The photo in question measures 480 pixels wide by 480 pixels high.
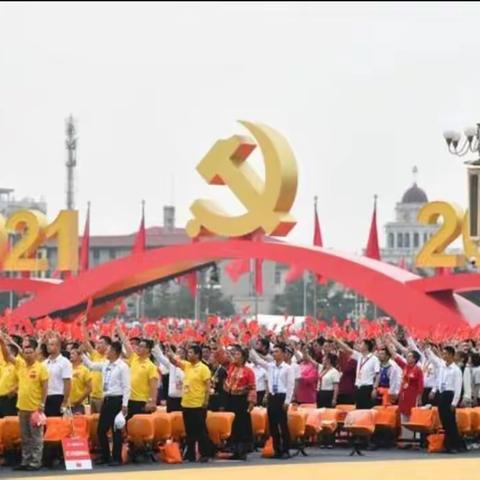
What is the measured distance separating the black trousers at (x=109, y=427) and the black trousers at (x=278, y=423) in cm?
212

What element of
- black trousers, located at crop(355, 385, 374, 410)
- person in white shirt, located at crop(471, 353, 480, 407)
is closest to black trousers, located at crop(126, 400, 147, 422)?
black trousers, located at crop(355, 385, 374, 410)

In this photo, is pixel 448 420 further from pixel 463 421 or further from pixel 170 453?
pixel 170 453

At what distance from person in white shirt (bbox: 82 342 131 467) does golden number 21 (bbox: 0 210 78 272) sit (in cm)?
2550

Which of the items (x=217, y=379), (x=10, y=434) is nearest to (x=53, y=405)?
(x=10, y=434)

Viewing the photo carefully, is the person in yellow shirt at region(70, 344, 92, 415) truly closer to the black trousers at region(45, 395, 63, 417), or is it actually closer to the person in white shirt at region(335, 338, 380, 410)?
the black trousers at region(45, 395, 63, 417)

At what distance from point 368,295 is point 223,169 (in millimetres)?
4065

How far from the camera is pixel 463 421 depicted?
81.4 feet

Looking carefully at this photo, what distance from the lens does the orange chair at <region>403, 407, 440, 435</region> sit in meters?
24.5

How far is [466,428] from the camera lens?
24.9 metres

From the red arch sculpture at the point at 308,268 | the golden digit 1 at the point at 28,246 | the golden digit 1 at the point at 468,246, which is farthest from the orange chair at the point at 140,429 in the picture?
the golden digit 1 at the point at 28,246

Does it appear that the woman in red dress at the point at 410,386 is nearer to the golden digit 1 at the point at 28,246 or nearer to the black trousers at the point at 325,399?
the black trousers at the point at 325,399

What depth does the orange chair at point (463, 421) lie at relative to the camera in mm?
24750

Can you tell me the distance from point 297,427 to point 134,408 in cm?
256

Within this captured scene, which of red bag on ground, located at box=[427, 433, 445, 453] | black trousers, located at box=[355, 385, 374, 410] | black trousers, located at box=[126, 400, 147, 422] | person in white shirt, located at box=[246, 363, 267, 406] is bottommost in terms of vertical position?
red bag on ground, located at box=[427, 433, 445, 453]
